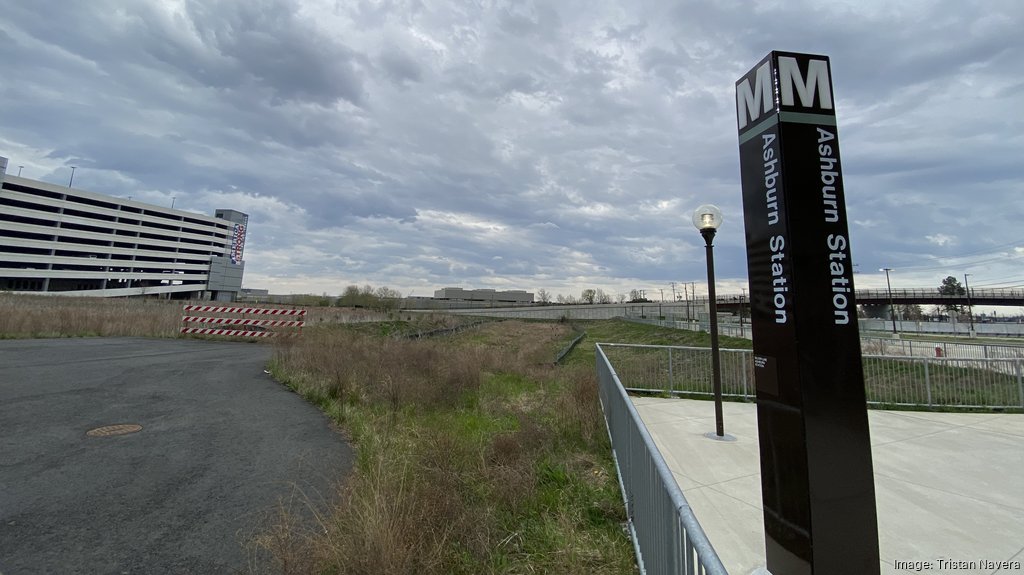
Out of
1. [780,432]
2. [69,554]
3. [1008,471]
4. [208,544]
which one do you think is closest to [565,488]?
[780,432]

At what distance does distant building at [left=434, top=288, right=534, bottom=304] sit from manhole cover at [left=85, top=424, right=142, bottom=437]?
6234 inches

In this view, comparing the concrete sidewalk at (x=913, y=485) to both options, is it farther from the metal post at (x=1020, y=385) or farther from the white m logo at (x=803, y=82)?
the white m logo at (x=803, y=82)

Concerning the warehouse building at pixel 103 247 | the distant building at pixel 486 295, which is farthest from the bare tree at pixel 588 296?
the warehouse building at pixel 103 247

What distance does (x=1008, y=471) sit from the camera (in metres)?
5.45

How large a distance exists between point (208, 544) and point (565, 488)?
3.46m

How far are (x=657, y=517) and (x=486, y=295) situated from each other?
16877 cm

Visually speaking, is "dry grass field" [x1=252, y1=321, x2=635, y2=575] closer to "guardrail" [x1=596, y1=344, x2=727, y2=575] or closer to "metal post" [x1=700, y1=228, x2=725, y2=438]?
"guardrail" [x1=596, y1=344, x2=727, y2=575]

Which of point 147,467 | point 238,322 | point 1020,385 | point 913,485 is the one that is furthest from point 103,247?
point 1020,385

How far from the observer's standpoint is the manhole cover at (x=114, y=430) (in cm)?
622

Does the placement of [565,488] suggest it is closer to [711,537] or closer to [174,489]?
[711,537]

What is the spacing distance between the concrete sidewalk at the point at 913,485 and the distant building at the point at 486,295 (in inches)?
6233

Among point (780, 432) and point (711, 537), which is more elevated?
point (780, 432)

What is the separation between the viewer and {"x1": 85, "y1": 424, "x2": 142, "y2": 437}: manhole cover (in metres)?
6.22

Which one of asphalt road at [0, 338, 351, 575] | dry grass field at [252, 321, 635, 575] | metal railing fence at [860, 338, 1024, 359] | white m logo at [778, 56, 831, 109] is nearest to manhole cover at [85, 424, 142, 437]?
asphalt road at [0, 338, 351, 575]
